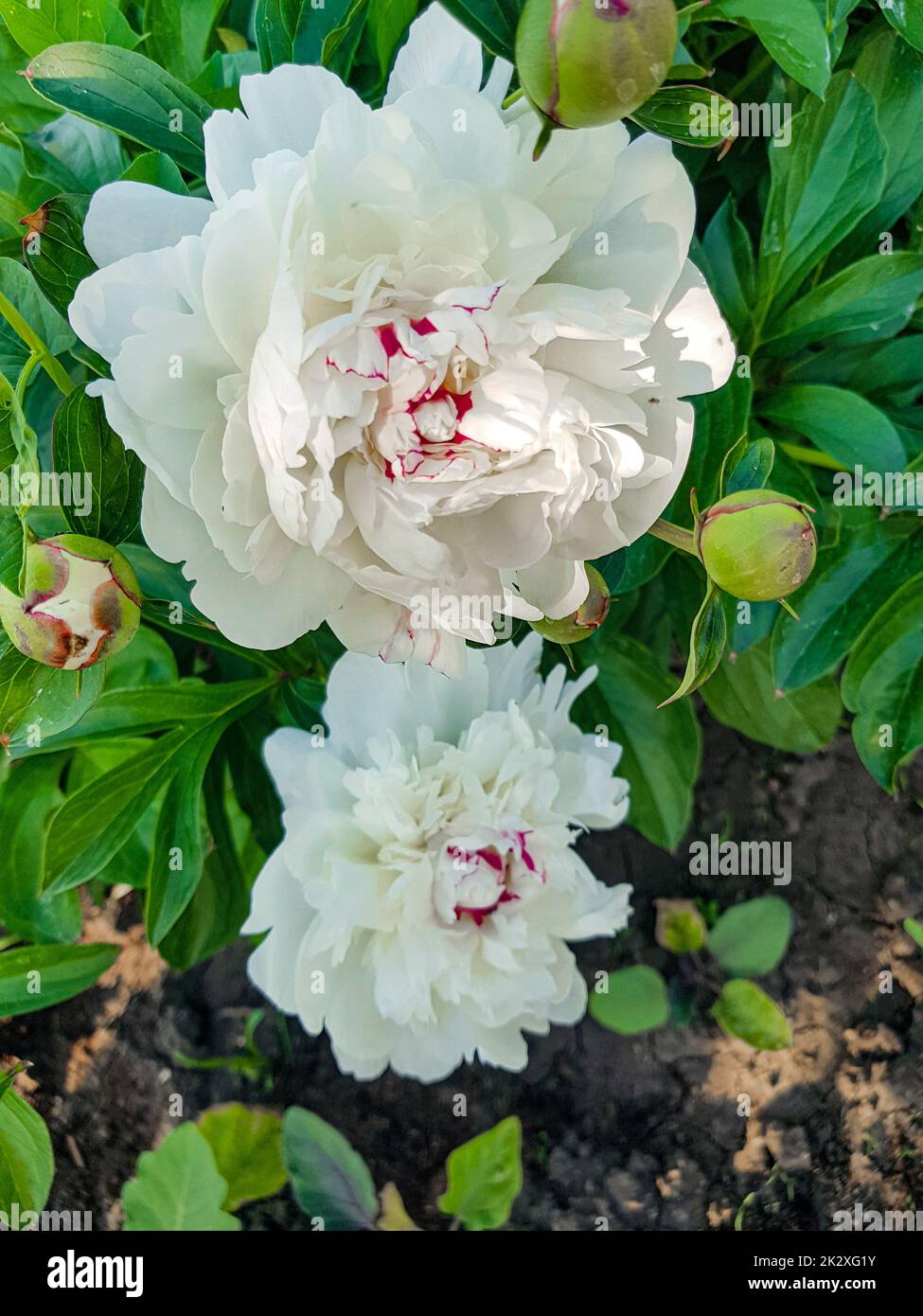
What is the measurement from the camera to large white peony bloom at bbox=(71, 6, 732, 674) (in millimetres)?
255

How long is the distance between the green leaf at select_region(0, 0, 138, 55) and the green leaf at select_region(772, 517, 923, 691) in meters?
0.37

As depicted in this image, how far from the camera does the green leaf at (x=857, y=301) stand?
0.47 metres

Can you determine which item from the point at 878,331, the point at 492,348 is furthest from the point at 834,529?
the point at 492,348

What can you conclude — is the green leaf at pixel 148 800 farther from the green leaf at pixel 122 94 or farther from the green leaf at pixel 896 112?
the green leaf at pixel 896 112

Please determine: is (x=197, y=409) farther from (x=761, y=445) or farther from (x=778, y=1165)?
(x=778, y=1165)

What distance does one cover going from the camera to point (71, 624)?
11.3 inches

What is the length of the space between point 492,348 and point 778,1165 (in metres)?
0.55

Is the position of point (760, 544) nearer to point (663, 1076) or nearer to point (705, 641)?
point (705, 641)

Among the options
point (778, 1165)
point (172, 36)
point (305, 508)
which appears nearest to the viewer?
point (305, 508)

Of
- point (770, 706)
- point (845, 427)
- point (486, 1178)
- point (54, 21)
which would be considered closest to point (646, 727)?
point (770, 706)

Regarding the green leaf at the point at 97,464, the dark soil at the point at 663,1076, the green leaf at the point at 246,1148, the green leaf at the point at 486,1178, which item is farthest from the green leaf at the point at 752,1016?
the green leaf at the point at 97,464

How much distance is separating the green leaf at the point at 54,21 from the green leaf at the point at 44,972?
0.40 metres

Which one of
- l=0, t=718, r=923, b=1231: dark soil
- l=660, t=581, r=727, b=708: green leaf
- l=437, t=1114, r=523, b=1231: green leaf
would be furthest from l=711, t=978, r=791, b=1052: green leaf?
Result: l=660, t=581, r=727, b=708: green leaf

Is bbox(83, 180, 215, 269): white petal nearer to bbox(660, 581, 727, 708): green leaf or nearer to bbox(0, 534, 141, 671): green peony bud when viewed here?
bbox(0, 534, 141, 671): green peony bud
